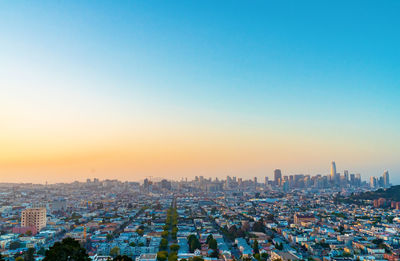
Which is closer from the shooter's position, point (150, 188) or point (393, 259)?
point (393, 259)

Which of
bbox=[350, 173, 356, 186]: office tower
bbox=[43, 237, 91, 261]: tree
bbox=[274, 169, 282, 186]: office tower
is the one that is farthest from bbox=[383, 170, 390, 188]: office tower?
bbox=[43, 237, 91, 261]: tree

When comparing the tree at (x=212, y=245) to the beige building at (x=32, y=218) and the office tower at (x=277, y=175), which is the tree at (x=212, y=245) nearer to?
the beige building at (x=32, y=218)

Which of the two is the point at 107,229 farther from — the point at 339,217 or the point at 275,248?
the point at 339,217

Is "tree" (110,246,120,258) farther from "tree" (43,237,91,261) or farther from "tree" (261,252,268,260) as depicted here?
"tree" (43,237,91,261)

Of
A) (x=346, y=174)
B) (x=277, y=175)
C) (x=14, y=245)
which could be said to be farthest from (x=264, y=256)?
(x=346, y=174)

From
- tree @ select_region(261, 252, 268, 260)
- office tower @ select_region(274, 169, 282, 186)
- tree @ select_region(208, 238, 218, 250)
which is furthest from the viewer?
office tower @ select_region(274, 169, 282, 186)

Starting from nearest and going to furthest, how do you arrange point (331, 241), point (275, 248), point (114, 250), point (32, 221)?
point (114, 250) → point (275, 248) → point (331, 241) → point (32, 221)

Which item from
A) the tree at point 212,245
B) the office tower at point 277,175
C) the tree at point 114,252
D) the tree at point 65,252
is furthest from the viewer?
the office tower at point 277,175

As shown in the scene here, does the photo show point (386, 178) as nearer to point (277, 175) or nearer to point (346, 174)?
point (346, 174)

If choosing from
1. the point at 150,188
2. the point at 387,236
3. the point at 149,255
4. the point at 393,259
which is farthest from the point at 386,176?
the point at 149,255

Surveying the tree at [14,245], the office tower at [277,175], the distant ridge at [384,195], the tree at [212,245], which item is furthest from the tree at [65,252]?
the office tower at [277,175]

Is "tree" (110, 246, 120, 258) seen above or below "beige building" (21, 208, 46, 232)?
below
